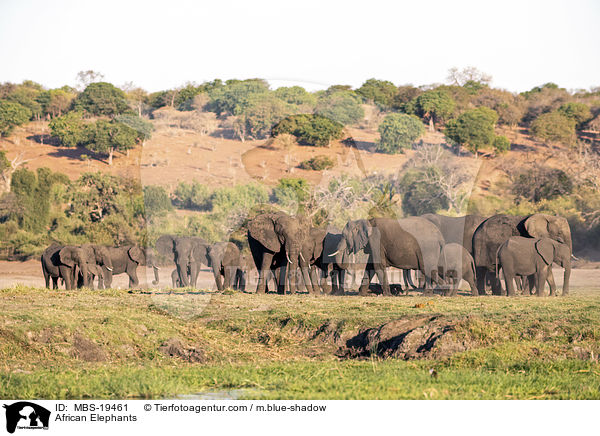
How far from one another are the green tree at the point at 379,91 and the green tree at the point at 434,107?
10.5ft

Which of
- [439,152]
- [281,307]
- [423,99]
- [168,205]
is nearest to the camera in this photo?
[281,307]

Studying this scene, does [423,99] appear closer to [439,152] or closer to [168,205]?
[439,152]

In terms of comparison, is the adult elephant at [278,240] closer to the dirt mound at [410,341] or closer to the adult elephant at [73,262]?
the adult elephant at [73,262]

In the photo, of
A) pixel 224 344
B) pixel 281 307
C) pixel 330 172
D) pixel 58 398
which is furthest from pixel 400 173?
pixel 58 398

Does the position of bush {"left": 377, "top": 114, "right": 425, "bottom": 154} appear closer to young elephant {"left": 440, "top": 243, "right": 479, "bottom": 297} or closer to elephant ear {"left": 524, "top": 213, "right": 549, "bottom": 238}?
elephant ear {"left": 524, "top": 213, "right": 549, "bottom": 238}

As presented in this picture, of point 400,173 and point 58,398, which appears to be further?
point 400,173

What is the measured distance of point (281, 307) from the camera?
56.8 feet

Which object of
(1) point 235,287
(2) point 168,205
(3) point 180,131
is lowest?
(1) point 235,287

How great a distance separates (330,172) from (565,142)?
145 feet

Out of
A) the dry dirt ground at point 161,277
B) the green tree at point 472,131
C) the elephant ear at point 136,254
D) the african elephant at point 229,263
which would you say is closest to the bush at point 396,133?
the dry dirt ground at point 161,277

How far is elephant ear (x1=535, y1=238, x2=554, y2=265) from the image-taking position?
67.4 feet

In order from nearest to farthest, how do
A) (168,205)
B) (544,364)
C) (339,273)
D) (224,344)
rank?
1. (544,364)
2. (224,344)
3. (168,205)
4. (339,273)

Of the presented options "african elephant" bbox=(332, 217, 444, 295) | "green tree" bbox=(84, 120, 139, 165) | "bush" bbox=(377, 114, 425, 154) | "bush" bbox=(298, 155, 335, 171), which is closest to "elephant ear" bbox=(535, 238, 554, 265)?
"african elephant" bbox=(332, 217, 444, 295)

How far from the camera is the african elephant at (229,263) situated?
25906 millimetres
